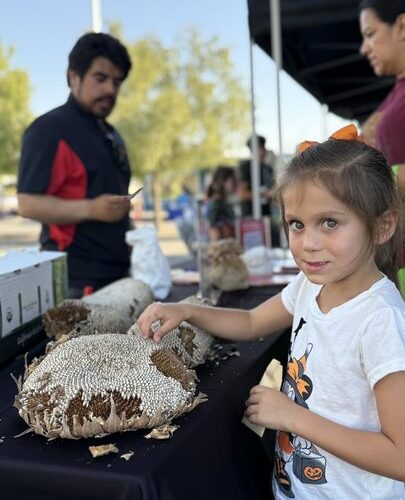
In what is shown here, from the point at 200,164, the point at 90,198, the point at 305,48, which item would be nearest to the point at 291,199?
the point at 90,198

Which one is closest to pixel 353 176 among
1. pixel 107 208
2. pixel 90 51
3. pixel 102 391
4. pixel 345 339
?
pixel 345 339

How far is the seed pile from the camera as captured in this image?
819 millimetres

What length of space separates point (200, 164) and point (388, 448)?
18803mm

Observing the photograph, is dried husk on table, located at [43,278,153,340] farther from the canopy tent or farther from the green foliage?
the green foliage

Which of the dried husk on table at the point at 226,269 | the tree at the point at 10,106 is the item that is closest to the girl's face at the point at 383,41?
the dried husk on table at the point at 226,269

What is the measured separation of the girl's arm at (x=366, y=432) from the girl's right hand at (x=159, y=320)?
0.85ft

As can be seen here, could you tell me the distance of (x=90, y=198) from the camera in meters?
2.05

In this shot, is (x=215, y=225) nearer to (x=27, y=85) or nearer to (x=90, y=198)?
(x=90, y=198)

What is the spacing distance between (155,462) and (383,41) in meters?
1.67

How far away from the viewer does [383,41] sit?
1.92 meters

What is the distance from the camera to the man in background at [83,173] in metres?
1.93

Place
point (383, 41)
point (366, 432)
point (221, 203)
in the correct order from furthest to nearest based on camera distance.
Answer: point (221, 203) < point (383, 41) < point (366, 432)

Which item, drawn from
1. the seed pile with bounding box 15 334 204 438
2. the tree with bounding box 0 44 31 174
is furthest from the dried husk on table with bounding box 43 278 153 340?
the tree with bounding box 0 44 31 174

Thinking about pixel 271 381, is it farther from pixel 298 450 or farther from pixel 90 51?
pixel 90 51
